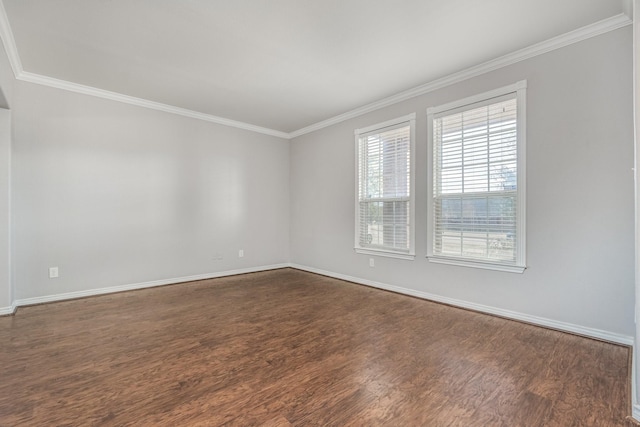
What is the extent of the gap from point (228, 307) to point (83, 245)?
2187 millimetres

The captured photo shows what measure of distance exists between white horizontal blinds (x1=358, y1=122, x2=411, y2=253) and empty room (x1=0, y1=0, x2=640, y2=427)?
37mm

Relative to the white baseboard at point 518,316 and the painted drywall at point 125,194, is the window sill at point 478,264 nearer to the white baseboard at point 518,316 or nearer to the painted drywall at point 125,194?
the white baseboard at point 518,316

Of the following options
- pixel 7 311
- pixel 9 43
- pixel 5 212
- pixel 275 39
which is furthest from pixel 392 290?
pixel 9 43

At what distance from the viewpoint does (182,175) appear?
15.5 feet

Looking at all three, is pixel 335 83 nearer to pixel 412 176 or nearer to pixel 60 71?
pixel 412 176

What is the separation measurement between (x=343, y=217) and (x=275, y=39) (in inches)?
116

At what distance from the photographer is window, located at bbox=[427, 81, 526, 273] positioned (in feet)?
10.00

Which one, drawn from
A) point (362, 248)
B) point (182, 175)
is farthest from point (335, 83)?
point (182, 175)

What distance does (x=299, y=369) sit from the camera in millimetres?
2059

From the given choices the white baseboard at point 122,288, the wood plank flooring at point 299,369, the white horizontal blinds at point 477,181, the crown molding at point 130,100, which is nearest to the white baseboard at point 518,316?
the wood plank flooring at point 299,369

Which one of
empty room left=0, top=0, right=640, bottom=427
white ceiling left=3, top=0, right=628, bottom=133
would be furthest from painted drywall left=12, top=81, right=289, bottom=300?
white ceiling left=3, top=0, right=628, bottom=133

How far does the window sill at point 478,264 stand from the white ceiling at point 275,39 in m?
2.23

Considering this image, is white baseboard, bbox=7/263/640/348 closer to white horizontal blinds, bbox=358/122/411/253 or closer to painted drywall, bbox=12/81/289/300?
painted drywall, bbox=12/81/289/300

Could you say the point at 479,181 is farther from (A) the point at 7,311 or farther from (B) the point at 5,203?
(A) the point at 7,311
